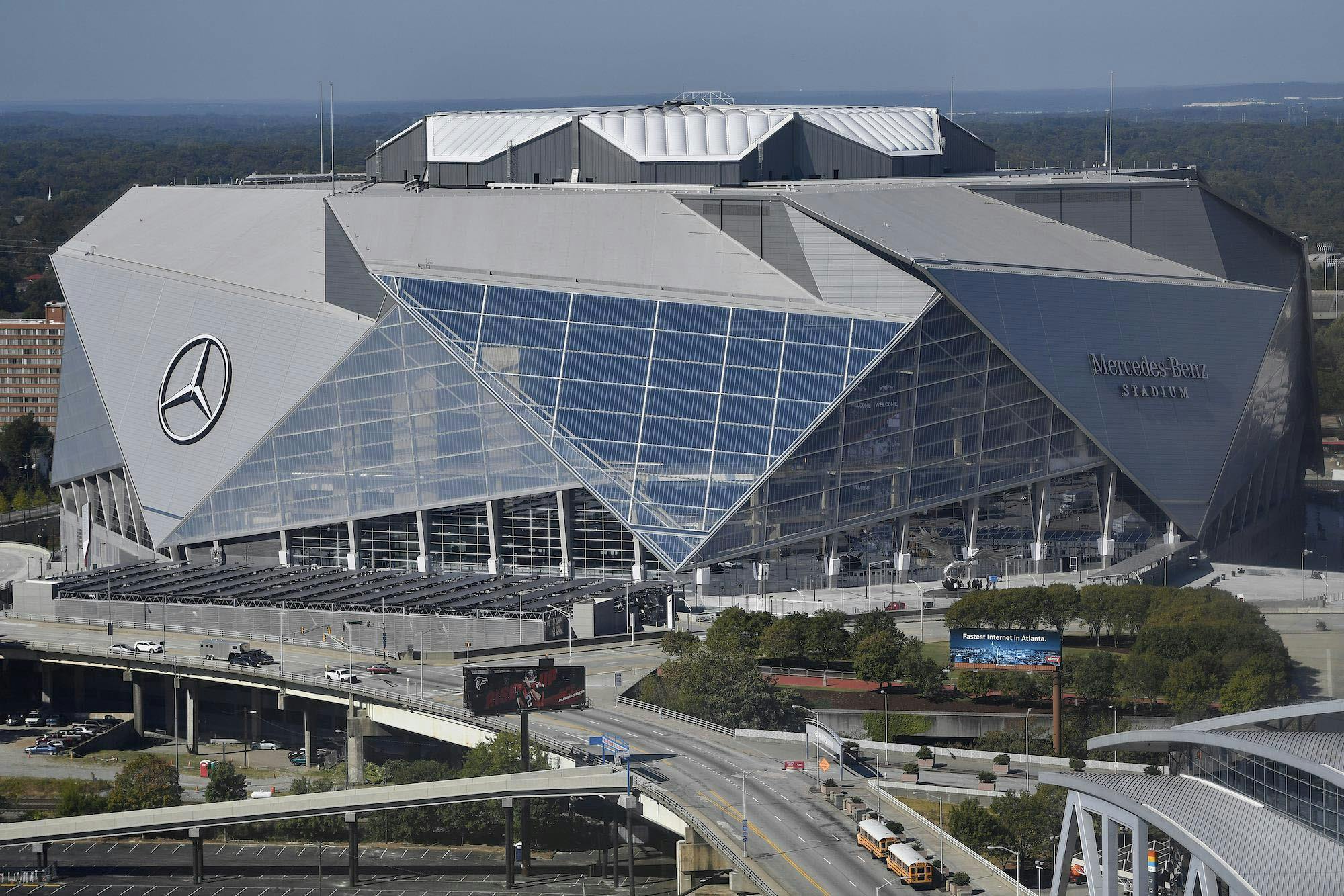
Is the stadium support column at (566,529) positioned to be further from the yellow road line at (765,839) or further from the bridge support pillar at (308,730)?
the yellow road line at (765,839)

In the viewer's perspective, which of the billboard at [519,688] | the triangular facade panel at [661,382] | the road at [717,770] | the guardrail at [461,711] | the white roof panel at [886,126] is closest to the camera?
the road at [717,770]

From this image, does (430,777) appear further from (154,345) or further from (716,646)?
(154,345)

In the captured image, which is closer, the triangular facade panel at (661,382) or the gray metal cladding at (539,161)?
the triangular facade panel at (661,382)

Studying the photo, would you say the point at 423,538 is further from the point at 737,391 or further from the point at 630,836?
the point at 630,836

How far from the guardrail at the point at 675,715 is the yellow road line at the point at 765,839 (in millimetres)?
7979

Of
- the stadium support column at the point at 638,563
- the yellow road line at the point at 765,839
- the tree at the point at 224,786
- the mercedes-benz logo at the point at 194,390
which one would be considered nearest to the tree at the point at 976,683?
the yellow road line at the point at 765,839

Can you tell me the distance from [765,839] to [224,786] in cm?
2151

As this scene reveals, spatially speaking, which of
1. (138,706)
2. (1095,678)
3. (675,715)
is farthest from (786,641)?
(138,706)

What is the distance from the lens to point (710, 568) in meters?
88.2

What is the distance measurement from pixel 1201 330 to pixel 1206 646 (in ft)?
73.7

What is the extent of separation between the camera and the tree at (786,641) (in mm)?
77875

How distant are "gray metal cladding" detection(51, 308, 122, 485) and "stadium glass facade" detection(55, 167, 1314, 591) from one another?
3.75 metres

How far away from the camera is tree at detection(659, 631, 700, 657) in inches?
3081

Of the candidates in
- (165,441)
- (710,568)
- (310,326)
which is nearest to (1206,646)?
(710,568)
